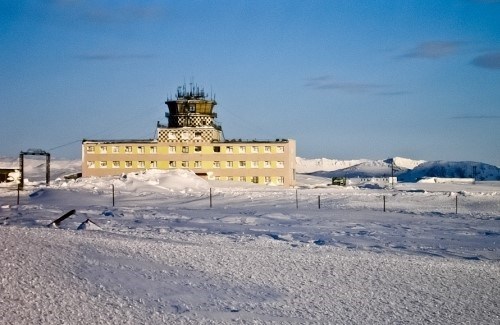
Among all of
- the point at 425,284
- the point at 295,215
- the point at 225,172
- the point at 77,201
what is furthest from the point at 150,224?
the point at 225,172

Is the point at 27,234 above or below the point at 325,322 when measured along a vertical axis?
above

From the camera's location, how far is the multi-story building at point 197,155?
232ft

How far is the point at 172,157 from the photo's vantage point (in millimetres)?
72625

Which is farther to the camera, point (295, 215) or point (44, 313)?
point (295, 215)

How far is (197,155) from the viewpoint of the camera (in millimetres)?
72000

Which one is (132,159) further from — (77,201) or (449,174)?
(449,174)

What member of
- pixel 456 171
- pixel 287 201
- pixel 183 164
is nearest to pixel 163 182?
pixel 287 201

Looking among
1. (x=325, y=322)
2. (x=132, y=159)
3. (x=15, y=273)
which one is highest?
(x=132, y=159)

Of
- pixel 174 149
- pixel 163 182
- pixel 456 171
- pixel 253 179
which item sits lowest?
pixel 163 182

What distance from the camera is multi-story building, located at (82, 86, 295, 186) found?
70.6 metres

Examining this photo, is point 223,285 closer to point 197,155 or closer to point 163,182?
point 163,182

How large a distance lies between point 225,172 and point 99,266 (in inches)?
2412

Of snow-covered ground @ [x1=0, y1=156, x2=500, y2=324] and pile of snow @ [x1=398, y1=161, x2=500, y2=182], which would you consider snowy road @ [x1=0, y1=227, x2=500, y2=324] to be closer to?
snow-covered ground @ [x1=0, y1=156, x2=500, y2=324]

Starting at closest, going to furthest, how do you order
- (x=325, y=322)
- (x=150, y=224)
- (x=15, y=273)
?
(x=325, y=322) → (x=15, y=273) → (x=150, y=224)
